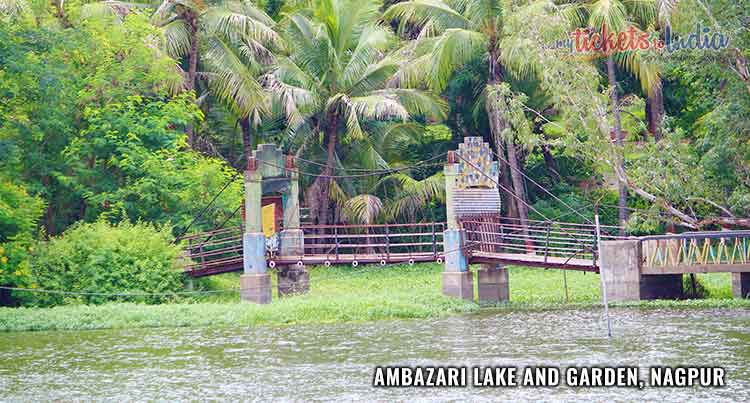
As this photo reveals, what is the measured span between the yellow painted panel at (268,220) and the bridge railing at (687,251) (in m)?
10.6

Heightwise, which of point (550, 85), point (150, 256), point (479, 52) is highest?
point (479, 52)

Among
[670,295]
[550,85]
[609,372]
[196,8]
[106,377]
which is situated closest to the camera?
[609,372]

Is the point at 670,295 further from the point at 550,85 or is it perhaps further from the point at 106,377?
the point at 106,377

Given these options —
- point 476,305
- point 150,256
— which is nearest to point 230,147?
point 150,256

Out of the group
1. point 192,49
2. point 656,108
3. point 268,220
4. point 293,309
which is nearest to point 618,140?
point 656,108

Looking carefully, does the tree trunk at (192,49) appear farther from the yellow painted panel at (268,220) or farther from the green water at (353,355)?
the green water at (353,355)

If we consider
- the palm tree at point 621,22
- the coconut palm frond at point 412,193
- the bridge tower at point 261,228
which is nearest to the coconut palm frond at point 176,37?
the bridge tower at point 261,228

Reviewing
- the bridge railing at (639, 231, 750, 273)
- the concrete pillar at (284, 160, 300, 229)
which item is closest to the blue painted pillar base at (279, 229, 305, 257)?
the concrete pillar at (284, 160, 300, 229)

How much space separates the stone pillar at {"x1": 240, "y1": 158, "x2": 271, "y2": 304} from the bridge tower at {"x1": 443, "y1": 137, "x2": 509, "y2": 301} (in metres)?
4.81

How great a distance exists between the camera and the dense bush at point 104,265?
101 ft

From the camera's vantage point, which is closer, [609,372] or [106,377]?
[609,372]

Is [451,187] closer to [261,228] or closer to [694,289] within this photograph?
[261,228]

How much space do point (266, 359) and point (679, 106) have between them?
26.7 m

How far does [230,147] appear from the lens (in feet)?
151
